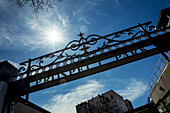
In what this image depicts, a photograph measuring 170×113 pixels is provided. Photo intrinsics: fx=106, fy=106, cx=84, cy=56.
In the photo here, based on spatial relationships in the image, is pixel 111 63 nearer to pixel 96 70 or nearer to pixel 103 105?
pixel 96 70

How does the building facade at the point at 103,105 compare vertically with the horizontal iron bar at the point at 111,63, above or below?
above

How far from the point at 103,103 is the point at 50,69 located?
42.9m

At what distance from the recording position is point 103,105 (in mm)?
42312

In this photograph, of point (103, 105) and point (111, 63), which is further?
point (103, 105)

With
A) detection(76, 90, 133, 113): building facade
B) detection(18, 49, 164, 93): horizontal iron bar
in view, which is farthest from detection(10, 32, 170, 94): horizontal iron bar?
detection(76, 90, 133, 113): building facade

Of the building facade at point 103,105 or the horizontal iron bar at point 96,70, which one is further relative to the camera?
the building facade at point 103,105

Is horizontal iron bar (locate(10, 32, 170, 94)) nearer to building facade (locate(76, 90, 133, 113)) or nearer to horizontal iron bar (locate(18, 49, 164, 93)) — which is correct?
horizontal iron bar (locate(18, 49, 164, 93))

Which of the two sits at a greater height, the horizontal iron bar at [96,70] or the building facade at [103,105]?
the building facade at [103,105]

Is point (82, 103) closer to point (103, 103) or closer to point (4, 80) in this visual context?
point (103, 103)

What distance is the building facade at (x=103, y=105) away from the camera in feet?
132

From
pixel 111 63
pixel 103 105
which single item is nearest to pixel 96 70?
pixel 111 63

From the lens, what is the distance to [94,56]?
4.45 metres

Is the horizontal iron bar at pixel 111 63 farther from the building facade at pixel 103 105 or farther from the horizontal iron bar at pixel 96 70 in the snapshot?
the building facade at pixel 103 105

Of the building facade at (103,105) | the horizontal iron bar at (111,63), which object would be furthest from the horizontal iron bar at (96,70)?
the building facade at (103,105)
